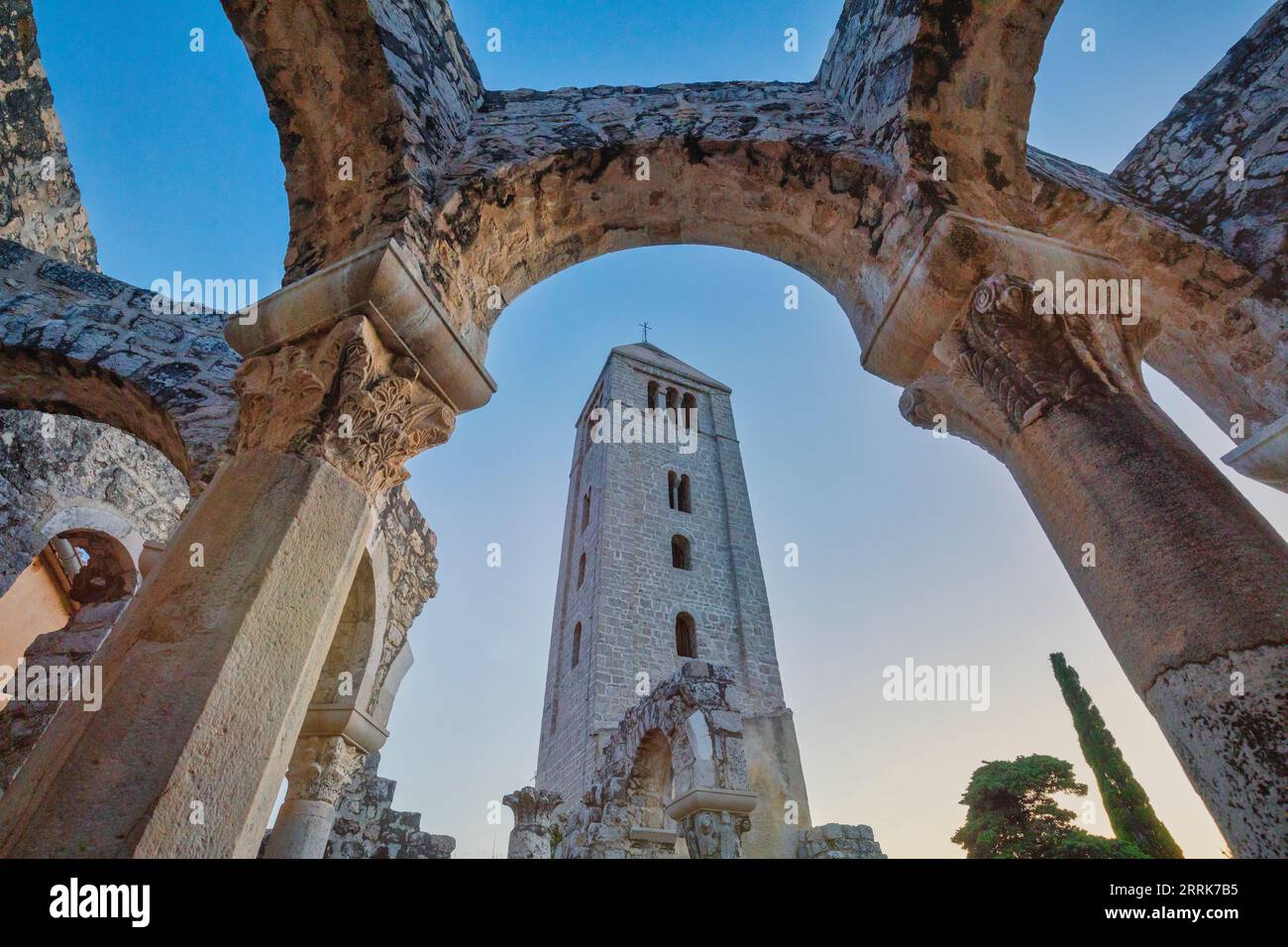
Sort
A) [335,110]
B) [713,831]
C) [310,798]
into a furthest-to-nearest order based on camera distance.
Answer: [713,831] → [310,798] → [335,110]

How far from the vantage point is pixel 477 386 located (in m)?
2.72

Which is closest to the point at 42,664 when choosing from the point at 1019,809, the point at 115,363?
the point at 115,363

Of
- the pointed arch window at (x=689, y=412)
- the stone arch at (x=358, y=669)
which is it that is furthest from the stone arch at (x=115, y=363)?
the pointed arch window at (x=689, y=412)

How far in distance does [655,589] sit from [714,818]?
9.49 metres

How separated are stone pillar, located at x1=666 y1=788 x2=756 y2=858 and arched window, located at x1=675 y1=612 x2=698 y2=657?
334 inches

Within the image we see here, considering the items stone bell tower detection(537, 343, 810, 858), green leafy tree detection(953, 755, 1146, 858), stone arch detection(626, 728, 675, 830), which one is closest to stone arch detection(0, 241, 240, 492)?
stone arch detection(626, 728, 675, 830)

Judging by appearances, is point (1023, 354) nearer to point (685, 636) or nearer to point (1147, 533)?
point (1147, 533)

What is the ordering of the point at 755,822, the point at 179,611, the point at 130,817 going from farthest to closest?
the point at 755,822
the point at 179,611
the point at 130,817

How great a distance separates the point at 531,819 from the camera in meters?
9.49
